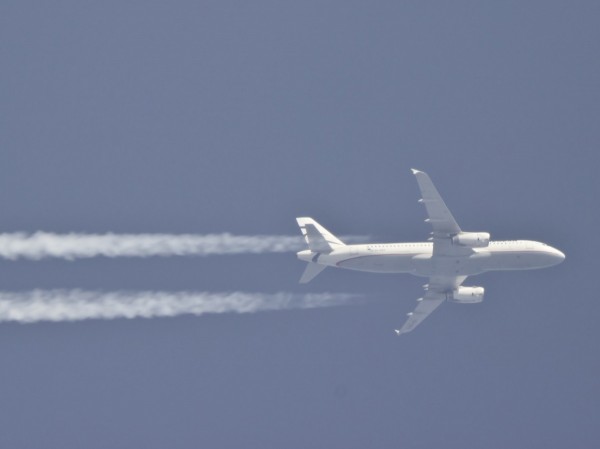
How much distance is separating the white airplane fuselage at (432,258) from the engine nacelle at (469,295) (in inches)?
121

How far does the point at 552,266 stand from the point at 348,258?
15556 millimetres

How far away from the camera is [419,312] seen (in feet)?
304

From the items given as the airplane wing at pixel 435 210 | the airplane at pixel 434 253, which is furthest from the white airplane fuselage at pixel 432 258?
the airplane wing at pixel 435 210

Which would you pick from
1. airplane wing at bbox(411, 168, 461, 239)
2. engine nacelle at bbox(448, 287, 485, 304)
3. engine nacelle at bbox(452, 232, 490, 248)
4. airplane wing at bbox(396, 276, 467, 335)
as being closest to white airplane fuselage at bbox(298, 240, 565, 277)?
engine nacelle at bbox(452, 232, 490, 248)

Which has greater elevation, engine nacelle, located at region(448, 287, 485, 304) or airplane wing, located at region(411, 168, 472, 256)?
airplane wing, located at region(411, 168, 472, 256)

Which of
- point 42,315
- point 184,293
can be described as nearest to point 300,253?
point 184,293

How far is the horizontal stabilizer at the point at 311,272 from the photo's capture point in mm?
83438

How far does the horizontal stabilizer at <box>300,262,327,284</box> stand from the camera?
83.4 meters

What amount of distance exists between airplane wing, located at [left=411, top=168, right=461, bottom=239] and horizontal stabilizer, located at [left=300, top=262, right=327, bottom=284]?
8.17 meters

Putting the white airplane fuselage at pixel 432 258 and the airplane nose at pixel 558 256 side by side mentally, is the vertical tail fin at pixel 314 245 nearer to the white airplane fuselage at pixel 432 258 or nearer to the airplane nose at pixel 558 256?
the white airplane fuselage at pixel 432 258

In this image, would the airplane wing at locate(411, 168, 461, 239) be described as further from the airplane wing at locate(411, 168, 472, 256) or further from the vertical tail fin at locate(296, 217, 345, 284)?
the vertical tail fin at locate(296, 217, 345, 284)

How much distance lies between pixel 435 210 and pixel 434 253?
360 cm

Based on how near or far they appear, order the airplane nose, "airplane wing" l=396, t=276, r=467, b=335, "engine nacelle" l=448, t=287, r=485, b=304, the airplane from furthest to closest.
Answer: "airplane wing" l=396, t=276, r=467, b=335 → "engine nacelle" l=448, t=287, r=485, b=304 → the airplane nose → the airplane

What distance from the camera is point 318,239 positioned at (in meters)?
82.6
